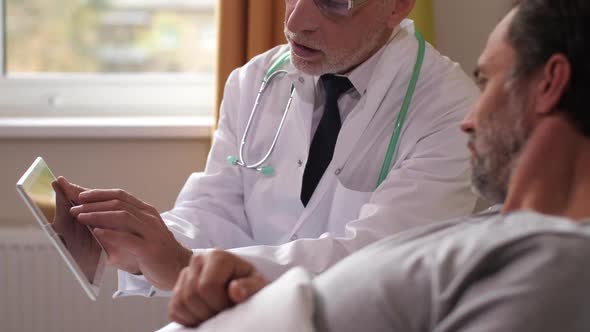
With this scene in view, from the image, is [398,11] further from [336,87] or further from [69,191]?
[69,191]

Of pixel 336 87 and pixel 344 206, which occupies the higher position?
pixel 336 87

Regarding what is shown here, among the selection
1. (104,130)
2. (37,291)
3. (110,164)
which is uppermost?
(104,130)

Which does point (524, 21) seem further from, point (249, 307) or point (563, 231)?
point (249, 307)

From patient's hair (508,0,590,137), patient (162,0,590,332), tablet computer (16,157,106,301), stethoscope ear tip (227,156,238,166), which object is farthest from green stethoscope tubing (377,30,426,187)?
patient's hair (508,0,590,137)

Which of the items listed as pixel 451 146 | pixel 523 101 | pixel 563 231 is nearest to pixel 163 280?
pixel 451 146

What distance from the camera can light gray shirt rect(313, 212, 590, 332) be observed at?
0.88 m

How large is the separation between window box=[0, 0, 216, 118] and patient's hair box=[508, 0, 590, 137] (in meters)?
1.99

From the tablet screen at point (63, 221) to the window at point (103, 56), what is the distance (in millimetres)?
1371

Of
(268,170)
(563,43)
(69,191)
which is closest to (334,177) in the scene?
(268,170)

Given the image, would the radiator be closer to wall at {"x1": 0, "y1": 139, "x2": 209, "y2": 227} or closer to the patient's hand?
wall at {"x1": 0, "y1": 139, "x2": 209, "y2": 227}

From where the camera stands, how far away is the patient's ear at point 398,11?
2082 mm

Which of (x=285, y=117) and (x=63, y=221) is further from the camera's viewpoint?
(x=285, y=117)

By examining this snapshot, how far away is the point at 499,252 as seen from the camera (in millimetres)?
920

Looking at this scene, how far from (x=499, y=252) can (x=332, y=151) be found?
1116mm
